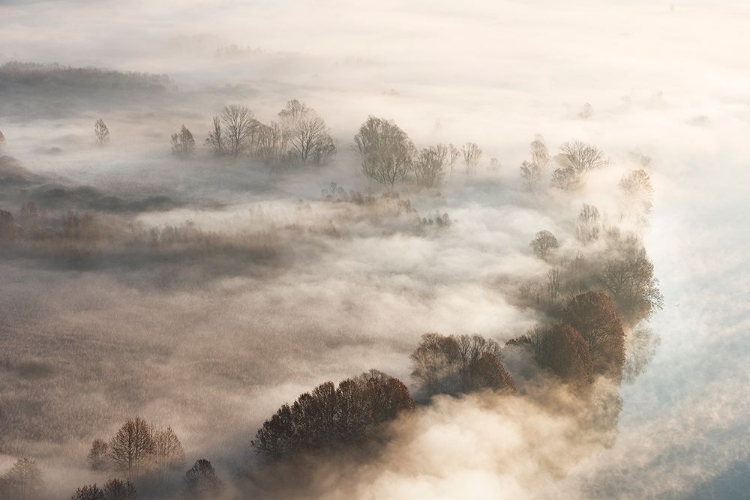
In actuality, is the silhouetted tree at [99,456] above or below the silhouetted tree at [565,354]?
below

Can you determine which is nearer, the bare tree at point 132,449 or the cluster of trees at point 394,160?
the bare tree at point 132,449

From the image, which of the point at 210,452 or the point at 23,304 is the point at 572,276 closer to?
the point at 210,452

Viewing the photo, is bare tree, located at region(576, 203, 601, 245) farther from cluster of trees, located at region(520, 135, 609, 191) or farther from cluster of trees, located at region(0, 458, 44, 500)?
cluster of trees, located at region(0, 458, 44, 500)

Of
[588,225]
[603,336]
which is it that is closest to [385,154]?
[588,225]

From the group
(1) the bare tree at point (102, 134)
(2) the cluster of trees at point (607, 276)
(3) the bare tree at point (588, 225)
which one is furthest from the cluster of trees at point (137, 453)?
(1) the bare tree at point (102, 134)

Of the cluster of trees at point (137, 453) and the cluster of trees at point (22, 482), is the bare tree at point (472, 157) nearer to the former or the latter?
the cluster of trees at point (137, 453)

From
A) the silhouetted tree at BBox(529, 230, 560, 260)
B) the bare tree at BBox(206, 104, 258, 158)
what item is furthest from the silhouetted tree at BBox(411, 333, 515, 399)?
the bare tree at BBox(206, 104, 258, 158)
